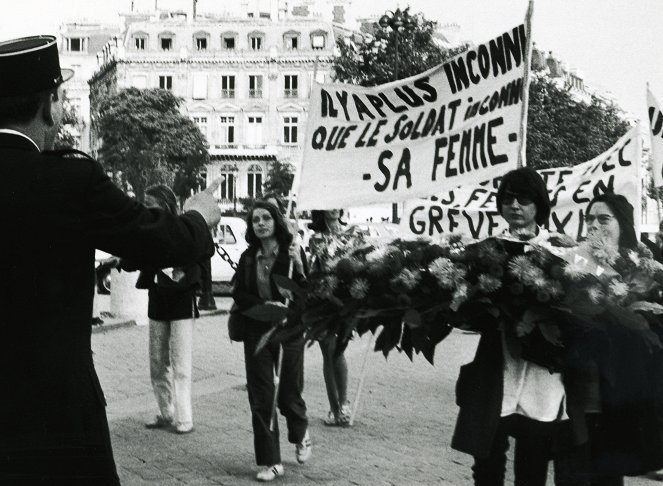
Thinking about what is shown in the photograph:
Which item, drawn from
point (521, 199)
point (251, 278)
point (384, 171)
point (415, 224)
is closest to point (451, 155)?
point (384, 171)

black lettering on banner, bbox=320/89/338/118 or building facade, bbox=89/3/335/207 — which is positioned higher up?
building facade, bbox=89/3/335/207

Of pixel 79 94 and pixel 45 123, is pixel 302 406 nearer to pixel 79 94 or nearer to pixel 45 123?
pixel 45 123

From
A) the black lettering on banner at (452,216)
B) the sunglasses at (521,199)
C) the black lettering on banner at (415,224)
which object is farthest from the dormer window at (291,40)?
the sunglasses at (521,199)

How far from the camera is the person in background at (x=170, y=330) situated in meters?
8.70

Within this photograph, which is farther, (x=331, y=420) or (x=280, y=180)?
(x=280, y=180)

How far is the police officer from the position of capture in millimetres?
2869

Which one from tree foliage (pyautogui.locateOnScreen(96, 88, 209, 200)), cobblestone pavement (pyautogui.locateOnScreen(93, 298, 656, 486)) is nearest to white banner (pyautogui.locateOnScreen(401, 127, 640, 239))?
cobblestone pavement (pyautogui.locateOnScreen(93, 298, 656, 486))

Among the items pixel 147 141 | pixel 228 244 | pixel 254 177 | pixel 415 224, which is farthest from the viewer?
pixel 254 177

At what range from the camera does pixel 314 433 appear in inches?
345

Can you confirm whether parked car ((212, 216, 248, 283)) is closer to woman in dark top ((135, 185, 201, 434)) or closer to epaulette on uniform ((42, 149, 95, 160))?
woman in dark top ((135, 185, 201, 434))

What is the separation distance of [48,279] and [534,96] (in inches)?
1978

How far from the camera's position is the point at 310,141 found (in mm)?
7336

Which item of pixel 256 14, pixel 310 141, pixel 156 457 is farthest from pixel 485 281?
pixel 256 14

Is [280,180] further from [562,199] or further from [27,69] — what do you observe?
[27,69]
